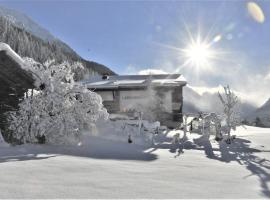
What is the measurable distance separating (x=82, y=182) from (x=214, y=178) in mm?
3849

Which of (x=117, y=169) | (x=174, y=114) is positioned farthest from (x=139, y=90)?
(x=117, y=169)

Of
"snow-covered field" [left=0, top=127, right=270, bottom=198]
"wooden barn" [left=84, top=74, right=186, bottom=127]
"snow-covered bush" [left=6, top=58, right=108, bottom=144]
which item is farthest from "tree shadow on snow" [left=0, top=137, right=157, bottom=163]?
"wooden barn" [left=84, top=74, right=186, bottom=127]

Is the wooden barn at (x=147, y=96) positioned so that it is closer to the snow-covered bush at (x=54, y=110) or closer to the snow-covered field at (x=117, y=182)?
the snow-covered bush at (x=54, y=110)

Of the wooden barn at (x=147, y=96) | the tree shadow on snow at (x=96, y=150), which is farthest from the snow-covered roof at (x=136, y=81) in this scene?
the tree shadow on snow at (x=96, y=150)

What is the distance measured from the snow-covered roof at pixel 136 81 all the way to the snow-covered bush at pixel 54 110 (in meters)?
18.5

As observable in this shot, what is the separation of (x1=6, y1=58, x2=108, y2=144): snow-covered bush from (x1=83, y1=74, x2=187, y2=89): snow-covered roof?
1852 centimetres

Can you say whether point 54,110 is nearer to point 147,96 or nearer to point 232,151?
point 232,151

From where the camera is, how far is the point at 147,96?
121 ft

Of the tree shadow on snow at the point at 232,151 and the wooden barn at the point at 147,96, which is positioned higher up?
the wooden barn at the point at 147,96

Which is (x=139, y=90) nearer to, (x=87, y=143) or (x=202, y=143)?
(x=202, y=143)

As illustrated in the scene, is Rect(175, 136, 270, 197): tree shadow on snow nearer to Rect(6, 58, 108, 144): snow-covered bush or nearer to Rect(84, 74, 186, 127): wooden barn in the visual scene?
Rect(6, 58, 108, 144): snow-covered bush

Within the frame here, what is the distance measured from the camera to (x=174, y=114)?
37.3 m

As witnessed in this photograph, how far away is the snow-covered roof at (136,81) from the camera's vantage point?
3688cm

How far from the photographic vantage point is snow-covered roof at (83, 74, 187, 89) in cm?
3688
